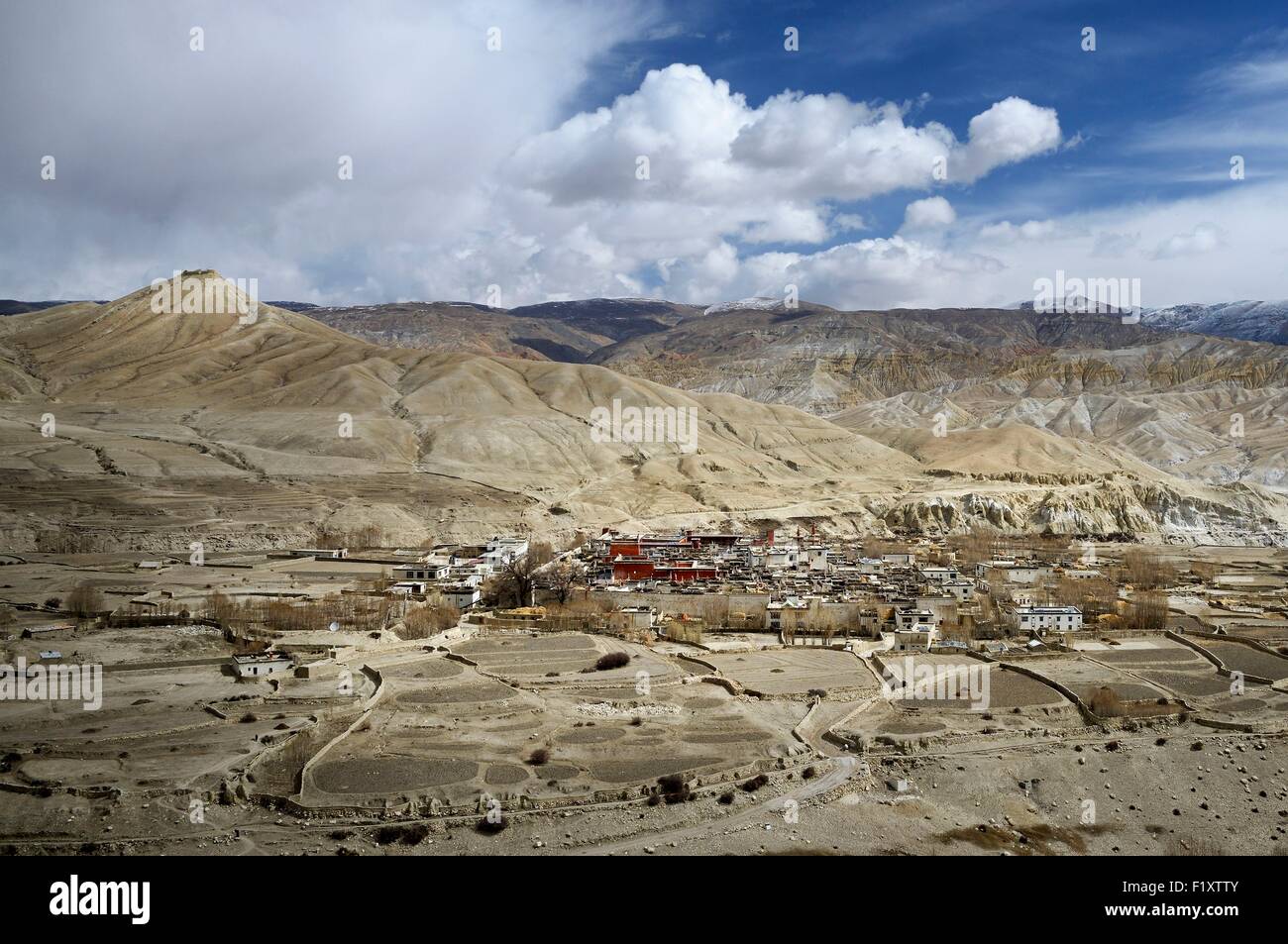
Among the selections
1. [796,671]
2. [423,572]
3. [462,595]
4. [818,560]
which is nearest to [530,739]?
[796,671]

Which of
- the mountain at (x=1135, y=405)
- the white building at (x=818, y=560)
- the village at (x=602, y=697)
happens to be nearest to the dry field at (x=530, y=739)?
the village at (x=602, y=697)

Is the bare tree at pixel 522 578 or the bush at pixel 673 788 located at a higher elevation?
the bare tree at pixel 522 578

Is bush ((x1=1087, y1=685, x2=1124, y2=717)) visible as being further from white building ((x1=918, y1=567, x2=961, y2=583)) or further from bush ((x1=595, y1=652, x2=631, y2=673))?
white building ((x1=918, y1=567, x2=961, y2=583))

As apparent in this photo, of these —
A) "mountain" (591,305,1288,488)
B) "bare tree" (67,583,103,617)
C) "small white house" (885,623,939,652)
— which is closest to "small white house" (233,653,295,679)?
"bare tree" (67,583,103,617)

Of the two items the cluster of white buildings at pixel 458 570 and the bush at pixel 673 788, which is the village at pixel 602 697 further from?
the cluster of white buildings at pixel 458 570

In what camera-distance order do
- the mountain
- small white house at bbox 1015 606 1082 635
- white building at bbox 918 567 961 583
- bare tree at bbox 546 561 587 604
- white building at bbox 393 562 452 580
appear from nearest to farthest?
1. small white house at bbox 1015 606 1082 635
2. bare tree at bbox 546 561 587 604
3. white building at bbox 393 562 452 580
4. white building at bbox 918 567 961 583
5. the mountain

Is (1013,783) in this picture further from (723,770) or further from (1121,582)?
(1121,582)
